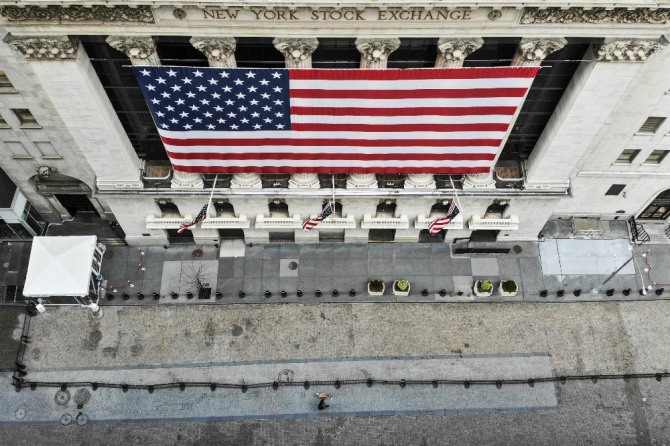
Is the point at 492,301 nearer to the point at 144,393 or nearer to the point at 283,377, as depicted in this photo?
the point at 283,377

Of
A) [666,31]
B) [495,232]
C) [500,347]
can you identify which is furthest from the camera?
[495,232]

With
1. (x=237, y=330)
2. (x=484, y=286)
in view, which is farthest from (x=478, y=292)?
(x=237, y=330)

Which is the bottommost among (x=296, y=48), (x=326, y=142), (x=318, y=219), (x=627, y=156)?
(x=318, y=219)

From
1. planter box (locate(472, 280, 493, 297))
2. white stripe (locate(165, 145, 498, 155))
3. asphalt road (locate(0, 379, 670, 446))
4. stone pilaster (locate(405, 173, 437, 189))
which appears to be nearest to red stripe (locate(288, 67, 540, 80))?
white stripe (locate(165, 145, 498, 155))

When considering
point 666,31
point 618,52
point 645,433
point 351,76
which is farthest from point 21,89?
point 645,433

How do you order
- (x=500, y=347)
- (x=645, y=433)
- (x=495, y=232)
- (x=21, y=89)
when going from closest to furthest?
(x=21, y=89) < (x=645, y=433) < (x=500, y=347) < (x=495, y=232)

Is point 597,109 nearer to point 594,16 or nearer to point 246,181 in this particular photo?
point 594,16
